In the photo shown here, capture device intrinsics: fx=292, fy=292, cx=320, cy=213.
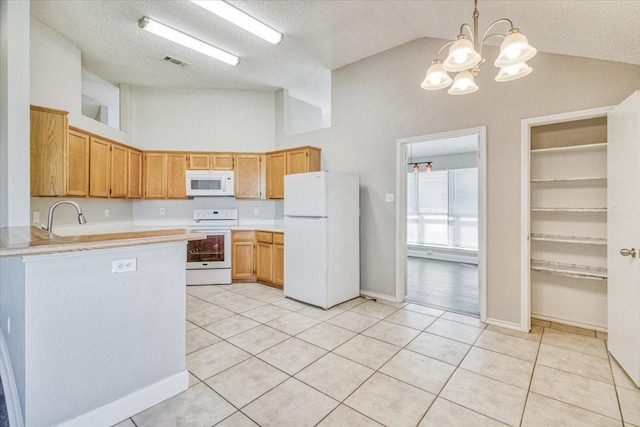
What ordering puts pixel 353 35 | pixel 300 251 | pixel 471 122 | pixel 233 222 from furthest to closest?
pixel 233 222
pixel 300 251
pixel 353 35
pixel 471 122

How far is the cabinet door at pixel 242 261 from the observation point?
4.86 meters

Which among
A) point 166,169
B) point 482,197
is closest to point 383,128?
point 482,197

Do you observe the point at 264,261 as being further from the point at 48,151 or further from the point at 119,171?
the point at 48,151

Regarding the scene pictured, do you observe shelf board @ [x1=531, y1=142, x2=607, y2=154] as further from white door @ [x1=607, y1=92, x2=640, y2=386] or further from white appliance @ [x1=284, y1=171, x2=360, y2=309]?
white appliance @ [x1=284, y1=171, x2=360, y2=309]

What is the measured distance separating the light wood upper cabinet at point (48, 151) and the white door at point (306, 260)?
101 inches

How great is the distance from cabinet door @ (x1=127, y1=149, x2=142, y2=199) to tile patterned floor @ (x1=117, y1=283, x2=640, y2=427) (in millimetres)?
2513

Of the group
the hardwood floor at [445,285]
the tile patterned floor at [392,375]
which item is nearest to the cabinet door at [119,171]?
the tile patterned floor at [392,375]

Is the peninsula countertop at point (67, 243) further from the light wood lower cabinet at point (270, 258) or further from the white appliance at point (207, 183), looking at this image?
the white appliance at point (207, 183)

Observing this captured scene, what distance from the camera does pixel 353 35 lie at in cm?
355

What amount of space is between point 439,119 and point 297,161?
2133 millimetres

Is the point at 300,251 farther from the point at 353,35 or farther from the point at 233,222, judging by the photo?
the point at 353,35

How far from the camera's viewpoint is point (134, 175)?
4750 mm

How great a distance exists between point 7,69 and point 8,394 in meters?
2.62

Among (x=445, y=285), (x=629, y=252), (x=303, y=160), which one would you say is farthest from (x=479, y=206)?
(x=303, y=160)
